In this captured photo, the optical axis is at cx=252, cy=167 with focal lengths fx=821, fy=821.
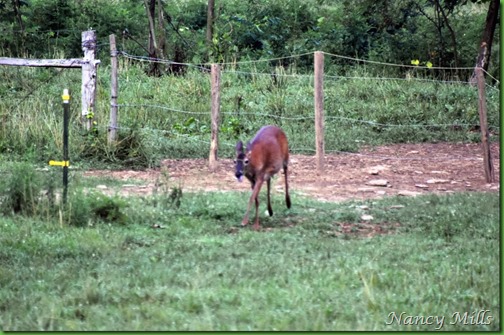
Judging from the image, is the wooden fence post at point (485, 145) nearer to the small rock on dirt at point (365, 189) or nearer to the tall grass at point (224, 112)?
the small rock on dirt at point (365, 189)

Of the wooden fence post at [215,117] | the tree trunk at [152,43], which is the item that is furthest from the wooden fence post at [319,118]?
the tree trunk at [152,43]

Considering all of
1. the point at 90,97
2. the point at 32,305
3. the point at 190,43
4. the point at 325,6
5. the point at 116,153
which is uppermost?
the point at 325,6

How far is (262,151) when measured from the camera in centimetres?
927

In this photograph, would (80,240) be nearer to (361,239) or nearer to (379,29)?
(361,239)

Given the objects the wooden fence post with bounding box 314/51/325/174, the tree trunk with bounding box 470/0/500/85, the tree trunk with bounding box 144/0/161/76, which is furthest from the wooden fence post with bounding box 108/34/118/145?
the tree trunk with bounding box 470/0/500/85

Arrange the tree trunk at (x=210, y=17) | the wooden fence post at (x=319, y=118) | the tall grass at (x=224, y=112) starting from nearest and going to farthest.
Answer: the wooden fence post at (x=319, y=118), the tall grass at (x=224, y=112), the tree trunk at (x=210, y=17)

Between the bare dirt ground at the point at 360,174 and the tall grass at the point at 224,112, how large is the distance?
585 millimetres

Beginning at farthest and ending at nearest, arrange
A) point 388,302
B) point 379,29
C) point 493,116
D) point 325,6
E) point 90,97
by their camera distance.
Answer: point 325,6 < point 379,29 < point 493,116 < point 90,97 < point 388,302

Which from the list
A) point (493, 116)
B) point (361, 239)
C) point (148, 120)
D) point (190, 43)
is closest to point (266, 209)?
point (361, 239)

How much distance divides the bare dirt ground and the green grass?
1.15 meters

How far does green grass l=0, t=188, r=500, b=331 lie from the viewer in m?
5.66

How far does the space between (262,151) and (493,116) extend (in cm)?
922

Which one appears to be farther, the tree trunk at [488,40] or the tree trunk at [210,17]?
the tree trunk at [210,17]

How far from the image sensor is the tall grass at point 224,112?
43.8 ft
